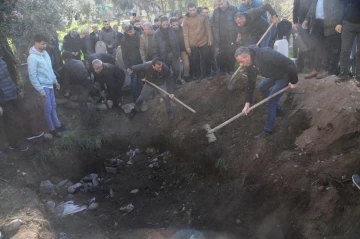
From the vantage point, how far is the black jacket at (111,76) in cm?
805

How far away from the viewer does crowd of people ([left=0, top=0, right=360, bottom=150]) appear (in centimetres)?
539

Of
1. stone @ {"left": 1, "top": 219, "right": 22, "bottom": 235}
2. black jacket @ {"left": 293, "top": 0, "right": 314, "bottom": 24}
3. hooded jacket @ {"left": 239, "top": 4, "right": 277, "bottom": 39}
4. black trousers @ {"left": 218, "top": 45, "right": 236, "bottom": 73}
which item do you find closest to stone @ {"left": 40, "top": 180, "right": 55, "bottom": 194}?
stone @ {"left": 1, "top": 219, "right": 22, "bottom": 235}

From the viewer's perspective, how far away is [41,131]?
23.7ft

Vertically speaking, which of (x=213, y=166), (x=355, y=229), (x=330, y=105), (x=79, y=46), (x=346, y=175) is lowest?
(x=213, y=166)

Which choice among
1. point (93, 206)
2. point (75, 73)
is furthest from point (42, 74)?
point (93, 206)

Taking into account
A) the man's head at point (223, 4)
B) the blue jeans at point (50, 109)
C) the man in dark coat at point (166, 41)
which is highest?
the man's head at point (223, 4)

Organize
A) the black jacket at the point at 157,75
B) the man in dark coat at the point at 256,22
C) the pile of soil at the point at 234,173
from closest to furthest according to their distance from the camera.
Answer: the pile of soil at the point at 234,173 → the man in dark coat at the point at 256,22 → the black jacket at the point at 157,75

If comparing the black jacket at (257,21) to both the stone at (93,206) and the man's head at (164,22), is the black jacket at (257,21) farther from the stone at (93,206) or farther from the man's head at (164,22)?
the stone at (93,206)

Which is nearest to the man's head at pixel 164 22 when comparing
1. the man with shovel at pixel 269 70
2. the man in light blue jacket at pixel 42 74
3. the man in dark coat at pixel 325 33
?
the man in light blue jacket at pixel 42 74

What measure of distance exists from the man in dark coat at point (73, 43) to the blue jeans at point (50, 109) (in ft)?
8.99

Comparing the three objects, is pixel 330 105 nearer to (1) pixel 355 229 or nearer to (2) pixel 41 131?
(1) pixel 355 229

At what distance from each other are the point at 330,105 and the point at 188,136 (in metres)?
2.93

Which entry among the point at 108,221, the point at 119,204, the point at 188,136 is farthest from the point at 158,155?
the point at 108,221

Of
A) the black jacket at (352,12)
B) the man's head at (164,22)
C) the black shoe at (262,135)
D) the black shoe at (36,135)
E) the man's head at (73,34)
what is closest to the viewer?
the black jacket at (352,12)
